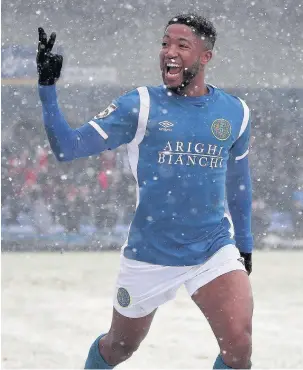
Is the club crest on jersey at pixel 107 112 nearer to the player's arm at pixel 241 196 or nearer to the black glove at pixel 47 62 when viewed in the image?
the black glove at pixel 47 62

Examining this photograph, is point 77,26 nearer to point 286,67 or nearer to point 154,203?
point 286,67

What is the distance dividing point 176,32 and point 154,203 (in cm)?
79

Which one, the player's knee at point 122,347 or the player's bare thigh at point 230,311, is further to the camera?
the player's knee at point 122,347

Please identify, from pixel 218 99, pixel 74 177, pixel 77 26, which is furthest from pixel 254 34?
pixel 218 99

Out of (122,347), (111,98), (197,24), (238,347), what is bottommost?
(111,98)

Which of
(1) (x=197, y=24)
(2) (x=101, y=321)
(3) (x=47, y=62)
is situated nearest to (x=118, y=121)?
(3) (x=47, y=62)

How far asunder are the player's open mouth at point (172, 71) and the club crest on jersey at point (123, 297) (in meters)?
1.00

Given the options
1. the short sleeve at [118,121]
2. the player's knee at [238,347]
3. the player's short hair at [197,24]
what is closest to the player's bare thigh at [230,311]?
the player's knee at [238,347]

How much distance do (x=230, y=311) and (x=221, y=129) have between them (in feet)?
2.77

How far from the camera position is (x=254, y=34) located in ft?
45.2

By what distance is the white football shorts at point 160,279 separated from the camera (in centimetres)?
392

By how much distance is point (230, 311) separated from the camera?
376 centimetres

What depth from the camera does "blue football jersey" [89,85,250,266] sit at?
154 inches

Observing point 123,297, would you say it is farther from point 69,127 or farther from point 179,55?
point 179,55
